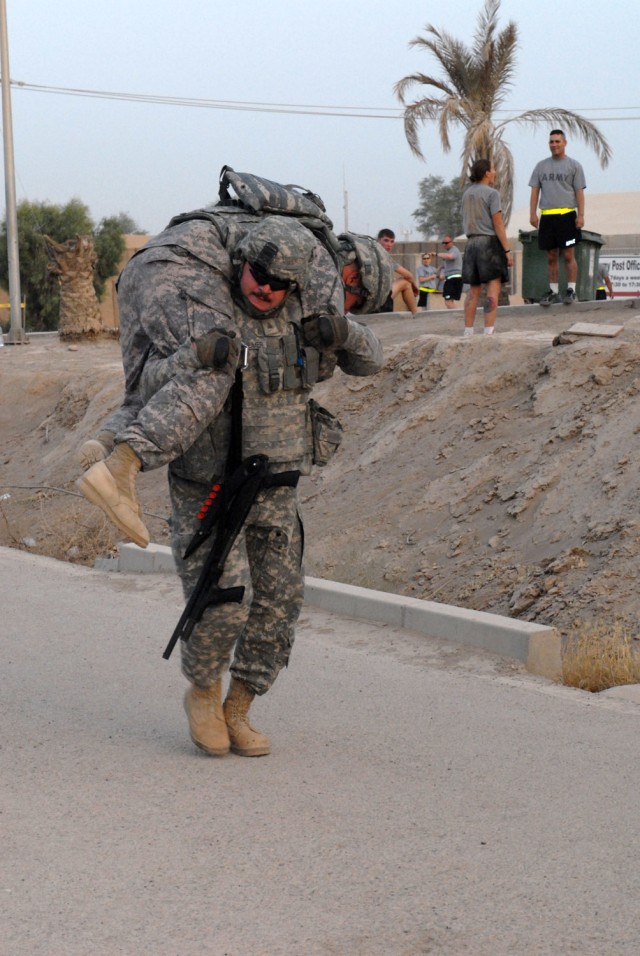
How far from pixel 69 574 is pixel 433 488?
257cm

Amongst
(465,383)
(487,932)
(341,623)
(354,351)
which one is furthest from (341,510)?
(487,932)

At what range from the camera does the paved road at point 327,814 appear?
3.32 m

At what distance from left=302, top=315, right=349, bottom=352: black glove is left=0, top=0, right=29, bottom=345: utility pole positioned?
18493mm

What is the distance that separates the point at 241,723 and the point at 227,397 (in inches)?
46.9

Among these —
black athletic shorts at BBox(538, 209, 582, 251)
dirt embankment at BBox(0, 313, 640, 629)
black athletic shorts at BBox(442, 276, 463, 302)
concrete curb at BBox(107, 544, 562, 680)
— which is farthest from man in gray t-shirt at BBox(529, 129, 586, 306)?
concrete curb at BBox(107, 544, 562, 680)

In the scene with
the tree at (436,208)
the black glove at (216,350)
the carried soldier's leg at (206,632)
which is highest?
the tree at (436,208)

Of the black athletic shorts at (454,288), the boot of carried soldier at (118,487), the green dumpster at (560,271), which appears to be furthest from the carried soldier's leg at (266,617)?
the black athletic shorts at (454,288)

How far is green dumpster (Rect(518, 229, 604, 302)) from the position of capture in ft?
49.7

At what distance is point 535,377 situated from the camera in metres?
10.0

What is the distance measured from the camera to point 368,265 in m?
4.77

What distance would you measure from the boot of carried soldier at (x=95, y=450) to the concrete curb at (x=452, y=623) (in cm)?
251

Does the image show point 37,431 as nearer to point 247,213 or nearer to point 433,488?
point 433,488

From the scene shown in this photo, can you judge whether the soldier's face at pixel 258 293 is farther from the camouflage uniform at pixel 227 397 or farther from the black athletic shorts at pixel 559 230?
the black athletic shorts at pixel 559 230

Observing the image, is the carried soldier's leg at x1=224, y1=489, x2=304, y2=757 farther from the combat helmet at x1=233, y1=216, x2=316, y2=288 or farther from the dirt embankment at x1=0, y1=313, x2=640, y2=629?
the dirt embankment at x1=0, y1=313, x2=640, y2=629
